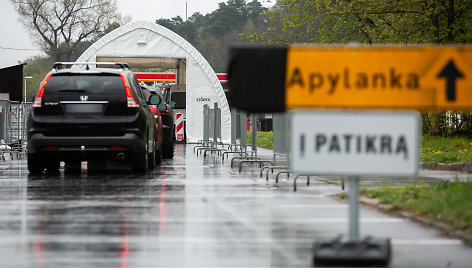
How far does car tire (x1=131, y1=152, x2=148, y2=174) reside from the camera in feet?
57.7

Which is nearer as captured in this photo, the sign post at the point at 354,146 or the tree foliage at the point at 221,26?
the sign post at the point at 354,146

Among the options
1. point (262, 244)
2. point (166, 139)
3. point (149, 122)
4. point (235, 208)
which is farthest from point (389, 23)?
point (262, 244)

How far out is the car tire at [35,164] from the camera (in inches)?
689

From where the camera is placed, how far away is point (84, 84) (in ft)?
55.6

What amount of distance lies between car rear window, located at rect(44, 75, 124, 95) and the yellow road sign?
9.85 m

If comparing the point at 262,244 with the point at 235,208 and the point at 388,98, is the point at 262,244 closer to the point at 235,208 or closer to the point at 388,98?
the point at 388,98

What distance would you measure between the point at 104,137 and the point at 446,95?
32.7ft

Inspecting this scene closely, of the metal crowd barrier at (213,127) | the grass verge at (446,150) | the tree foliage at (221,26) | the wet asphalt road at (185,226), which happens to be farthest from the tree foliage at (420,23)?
the tree foliage at (221,26)

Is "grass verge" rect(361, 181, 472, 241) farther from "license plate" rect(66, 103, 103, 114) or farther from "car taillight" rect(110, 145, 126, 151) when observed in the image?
"license plate" rect(66, 103, 103, 114)

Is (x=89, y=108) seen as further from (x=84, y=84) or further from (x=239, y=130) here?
(x=239, y=130)

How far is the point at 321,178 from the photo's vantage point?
1700cm

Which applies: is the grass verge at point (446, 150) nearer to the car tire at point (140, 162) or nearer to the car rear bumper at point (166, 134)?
the car rear bumper at point (166, 134)

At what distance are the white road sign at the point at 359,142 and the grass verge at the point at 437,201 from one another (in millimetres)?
1375

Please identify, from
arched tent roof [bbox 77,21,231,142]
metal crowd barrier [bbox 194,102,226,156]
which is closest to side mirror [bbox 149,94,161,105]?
metal crowd barrier [bbox 194,102,226,156]
